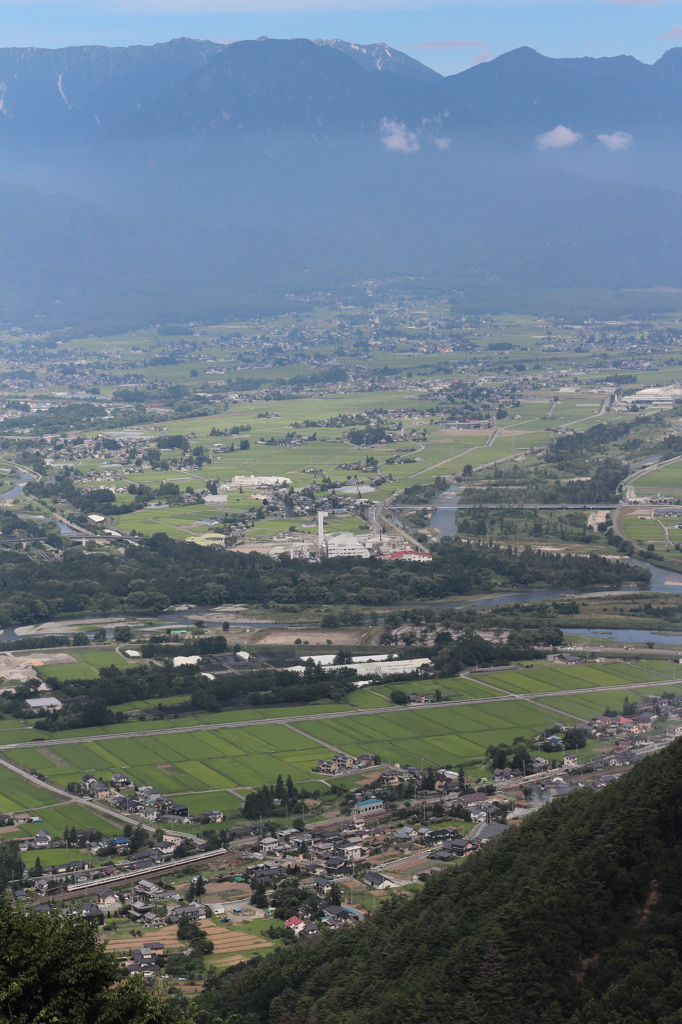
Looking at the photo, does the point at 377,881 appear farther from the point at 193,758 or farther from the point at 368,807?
the point at 193,758

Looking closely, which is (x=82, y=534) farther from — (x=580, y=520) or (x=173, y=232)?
(x=173, y=232)

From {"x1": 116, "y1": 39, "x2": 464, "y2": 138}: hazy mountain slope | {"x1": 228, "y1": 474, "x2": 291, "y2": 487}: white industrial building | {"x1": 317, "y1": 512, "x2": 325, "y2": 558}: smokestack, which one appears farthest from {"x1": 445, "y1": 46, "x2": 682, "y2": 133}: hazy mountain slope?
{"x1": 317, "y1": 512, "x2": 325, "y2": 558}: smokestack

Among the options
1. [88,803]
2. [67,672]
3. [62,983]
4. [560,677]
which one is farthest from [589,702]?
[62,983]

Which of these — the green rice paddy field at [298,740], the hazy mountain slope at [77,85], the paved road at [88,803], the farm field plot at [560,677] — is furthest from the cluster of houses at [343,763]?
the hazy mountain slope at [77,85]

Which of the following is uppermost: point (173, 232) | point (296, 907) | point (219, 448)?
point (173, 232)

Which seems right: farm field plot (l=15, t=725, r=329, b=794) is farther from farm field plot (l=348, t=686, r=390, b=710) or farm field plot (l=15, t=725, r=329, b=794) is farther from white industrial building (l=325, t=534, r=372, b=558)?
white industrial building (l=325, t=534, r=372, b=558)

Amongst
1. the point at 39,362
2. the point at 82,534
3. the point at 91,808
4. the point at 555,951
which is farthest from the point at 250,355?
the point at 555,951
